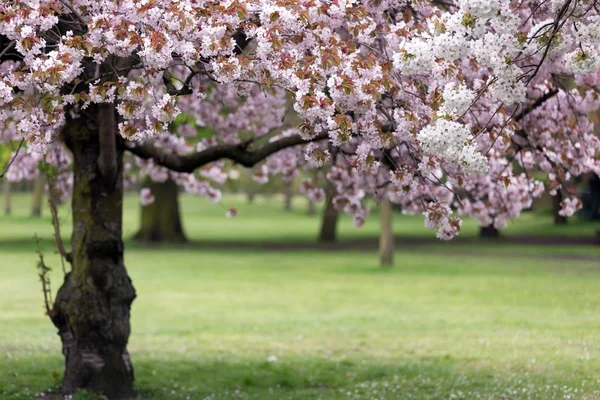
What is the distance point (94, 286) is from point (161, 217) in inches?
1232

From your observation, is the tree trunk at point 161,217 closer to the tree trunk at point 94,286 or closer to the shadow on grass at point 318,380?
the shadow on grass at point 318,380

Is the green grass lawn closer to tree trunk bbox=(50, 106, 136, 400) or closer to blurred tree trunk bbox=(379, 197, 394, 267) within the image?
blurred tree trunk bbox=(379, 197, 394, 267)

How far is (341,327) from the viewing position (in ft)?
57.8

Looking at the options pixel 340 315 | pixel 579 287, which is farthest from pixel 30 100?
pixel 579 287

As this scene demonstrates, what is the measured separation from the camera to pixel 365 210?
12891 millimetres

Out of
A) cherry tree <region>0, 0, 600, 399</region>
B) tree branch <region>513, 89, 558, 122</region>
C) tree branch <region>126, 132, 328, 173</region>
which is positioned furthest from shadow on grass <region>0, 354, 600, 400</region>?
tree branch <region>513, 89, 558, 122</region>

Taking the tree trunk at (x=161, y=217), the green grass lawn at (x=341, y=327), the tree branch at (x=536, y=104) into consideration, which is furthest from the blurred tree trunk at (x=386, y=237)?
the tree branch at (x=536, y=104)

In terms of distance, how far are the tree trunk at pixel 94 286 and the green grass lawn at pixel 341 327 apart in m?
0.66

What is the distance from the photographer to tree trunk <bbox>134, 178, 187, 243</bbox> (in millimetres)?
40875

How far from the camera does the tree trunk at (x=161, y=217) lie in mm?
40875

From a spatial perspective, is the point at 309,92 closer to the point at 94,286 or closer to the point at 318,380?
the point at 94,286

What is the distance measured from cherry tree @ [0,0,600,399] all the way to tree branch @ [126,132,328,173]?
18 mm

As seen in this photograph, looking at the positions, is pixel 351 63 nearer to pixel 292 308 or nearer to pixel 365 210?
pixel 365 210

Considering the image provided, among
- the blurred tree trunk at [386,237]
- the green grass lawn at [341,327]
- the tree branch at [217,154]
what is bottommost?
the green grass lawn at [341,327]
